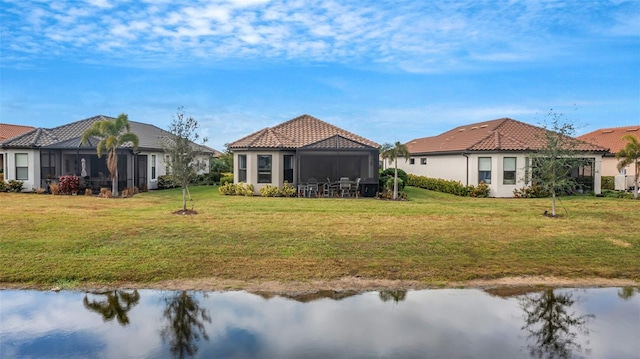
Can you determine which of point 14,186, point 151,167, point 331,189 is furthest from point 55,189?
point 331,189

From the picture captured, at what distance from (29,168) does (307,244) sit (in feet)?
73.2

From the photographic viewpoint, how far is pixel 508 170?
2606 cm

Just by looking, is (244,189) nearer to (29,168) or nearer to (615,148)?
(29,168)

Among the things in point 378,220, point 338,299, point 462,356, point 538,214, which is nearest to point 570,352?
point 462,356

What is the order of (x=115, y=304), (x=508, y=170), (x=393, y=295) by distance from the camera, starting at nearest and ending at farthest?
(x=115, y=304), (x=393, y=295), (x=508, y=170)

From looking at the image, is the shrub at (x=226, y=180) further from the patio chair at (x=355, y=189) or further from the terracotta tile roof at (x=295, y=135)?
the patio chair at (x=355, y=189)

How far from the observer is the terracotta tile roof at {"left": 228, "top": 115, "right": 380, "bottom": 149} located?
26.2 meters

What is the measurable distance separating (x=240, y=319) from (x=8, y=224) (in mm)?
10929

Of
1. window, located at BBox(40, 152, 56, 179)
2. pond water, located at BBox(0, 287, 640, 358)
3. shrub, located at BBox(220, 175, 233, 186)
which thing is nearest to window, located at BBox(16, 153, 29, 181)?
window, located at BBox(40, 152, 56, 179)

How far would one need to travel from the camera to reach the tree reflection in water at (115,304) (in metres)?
7.45

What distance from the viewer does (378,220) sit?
15938mm

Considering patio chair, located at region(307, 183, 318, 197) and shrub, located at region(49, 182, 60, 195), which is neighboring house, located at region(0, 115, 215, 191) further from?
patio chair, located at region(307, 183, 318, 197)

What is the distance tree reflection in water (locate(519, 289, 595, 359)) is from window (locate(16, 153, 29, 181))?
27.9 metres

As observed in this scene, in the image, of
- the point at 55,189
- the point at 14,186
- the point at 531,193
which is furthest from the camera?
the point at 14,186
